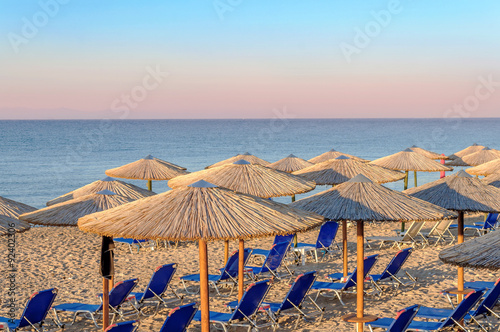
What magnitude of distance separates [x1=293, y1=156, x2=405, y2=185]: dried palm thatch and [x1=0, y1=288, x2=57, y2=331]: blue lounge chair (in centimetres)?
602

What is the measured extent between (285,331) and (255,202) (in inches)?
82.2

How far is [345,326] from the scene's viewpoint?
21.8 feet

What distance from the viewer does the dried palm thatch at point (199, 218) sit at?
463 centimetres

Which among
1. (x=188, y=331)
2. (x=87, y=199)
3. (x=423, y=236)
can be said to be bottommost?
(x=188, y=331)

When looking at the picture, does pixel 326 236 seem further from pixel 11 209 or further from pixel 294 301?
pixel 11 209

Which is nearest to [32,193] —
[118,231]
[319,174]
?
[319,174]

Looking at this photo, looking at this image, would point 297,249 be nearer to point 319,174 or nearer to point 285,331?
point 319,174

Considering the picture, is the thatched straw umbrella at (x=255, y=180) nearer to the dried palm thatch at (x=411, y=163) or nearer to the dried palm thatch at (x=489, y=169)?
the dried palm thatch at (x=489, y=169)

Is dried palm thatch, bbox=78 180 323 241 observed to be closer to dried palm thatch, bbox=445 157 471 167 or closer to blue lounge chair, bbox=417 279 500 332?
blue lounge chair, bbox=417 279 500 332

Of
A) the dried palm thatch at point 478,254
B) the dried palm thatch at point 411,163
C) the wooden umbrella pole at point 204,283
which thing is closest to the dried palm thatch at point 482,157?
the dried palm thatch at point 411,163

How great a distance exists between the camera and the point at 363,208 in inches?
242

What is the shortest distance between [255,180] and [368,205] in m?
2.70

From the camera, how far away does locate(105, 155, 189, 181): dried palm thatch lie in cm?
1336

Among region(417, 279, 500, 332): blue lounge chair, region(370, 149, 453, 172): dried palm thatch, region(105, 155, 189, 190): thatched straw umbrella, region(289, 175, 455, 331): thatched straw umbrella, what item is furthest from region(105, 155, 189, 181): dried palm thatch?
region(417, 279, 500, 332): blue lounge chair
